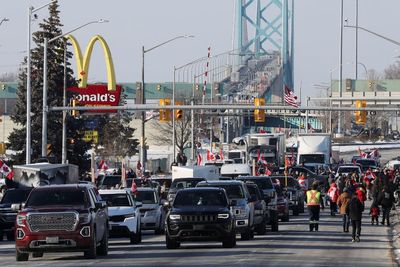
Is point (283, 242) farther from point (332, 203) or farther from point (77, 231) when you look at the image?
point (332, 203)

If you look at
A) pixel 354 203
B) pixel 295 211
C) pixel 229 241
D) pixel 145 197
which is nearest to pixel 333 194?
pixel 295 211

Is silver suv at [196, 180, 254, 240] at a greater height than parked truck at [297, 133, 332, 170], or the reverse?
parked truck at [297, 133, 332, 170]

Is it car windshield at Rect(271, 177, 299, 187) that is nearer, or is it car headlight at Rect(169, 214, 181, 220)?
car headlight at Rect(169, 214, 181, 220)

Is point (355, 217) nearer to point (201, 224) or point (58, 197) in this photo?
point (201, 224)

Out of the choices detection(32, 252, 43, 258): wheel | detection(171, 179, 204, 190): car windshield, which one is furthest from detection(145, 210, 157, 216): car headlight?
detection(32, 252, 43, 258): wheel

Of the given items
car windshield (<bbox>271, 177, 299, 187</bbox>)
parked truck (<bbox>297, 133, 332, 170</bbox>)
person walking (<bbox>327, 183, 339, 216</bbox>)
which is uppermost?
parked truck (<bbox>297, 133, 332, 170</bbox>)

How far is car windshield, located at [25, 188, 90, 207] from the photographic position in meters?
28.3

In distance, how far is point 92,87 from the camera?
248 feet

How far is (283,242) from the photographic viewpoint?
34688 millimetres

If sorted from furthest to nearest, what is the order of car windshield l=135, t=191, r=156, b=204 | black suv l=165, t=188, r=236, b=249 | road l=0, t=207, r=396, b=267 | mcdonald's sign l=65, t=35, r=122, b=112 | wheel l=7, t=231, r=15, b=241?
mcdonald's sign l=65, t=35, r=122, b=112 < car windshield l=135, t=191, r=156, b=204 < wheel l=7, t=231, r=15, b=241 < black suv l=165, t=188, r=236, b=249 < road l=0, t=207, r=396, b=267

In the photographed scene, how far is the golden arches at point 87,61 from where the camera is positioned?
80206mm

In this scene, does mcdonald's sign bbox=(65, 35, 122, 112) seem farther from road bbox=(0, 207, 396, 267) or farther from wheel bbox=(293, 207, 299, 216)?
road bbox=(0, 207, 396, 267)

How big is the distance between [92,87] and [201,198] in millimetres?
44055

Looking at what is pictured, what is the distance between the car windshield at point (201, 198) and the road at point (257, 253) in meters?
1.15
